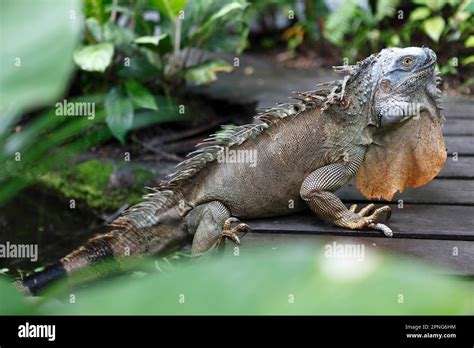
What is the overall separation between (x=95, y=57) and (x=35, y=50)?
197 inches

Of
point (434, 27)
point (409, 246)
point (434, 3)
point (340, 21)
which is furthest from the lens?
point (340, 21)

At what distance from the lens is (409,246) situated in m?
2.93

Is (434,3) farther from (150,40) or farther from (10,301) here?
(10,301)

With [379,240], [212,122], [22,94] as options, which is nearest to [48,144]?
[22,94]

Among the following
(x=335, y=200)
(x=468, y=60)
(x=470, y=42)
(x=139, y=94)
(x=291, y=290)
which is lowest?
(x=291, y=290)

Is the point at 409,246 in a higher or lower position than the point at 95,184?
lower

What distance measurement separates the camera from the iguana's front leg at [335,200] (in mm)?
3141

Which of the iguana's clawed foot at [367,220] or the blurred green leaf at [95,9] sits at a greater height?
the blurred green leaf at [95,9]

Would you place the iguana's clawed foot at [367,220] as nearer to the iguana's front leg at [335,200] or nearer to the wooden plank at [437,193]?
the iguana's front leg at [335,200]

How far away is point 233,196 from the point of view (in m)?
3.54

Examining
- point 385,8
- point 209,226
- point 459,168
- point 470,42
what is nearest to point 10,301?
point 209,226

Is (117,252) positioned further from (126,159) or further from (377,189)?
(126,159)

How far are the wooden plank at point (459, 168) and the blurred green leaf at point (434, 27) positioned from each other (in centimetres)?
264

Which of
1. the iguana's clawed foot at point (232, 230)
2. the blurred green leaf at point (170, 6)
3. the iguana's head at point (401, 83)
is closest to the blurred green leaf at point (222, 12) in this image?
the blurred green leaf at point (170, 6)
